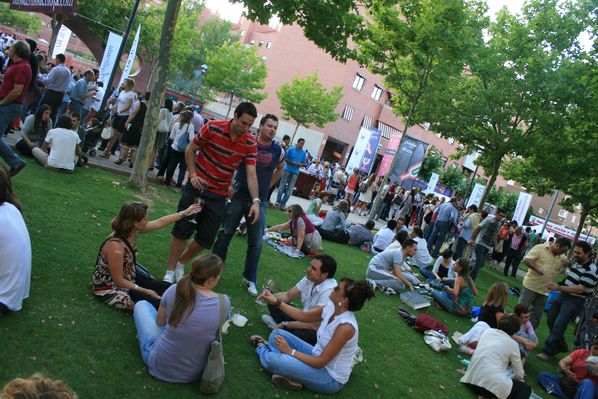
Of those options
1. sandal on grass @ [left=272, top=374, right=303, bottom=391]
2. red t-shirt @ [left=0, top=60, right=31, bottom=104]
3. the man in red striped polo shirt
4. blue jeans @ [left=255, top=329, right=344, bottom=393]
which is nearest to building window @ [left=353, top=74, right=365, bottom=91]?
red t-shirt @ [left=0, top=60, right=31, bottom=104]

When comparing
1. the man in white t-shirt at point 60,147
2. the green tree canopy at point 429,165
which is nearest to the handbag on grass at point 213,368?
the man in white t-shirt at point 60,147

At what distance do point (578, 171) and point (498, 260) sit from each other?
179 inches

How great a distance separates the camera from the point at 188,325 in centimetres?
336

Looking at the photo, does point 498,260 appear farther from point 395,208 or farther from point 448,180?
point 448,180

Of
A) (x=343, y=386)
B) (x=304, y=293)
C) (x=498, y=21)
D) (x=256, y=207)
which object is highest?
(x=498, y=21)

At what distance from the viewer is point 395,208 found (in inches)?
851

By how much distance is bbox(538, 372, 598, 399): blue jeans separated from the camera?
566 cm

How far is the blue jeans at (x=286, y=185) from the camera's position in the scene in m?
13.4

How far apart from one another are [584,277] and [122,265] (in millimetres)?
7143

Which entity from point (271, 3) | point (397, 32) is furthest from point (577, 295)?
point (397, 32)

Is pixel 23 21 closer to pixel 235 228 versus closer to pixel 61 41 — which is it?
pixel 61 41

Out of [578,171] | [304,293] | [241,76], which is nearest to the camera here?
[304,293]

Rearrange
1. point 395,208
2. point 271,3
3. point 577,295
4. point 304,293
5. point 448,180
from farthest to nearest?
1. point 448,180
2. point 395,208
3. point 271,3
4. point 577,295
5. point 304,293

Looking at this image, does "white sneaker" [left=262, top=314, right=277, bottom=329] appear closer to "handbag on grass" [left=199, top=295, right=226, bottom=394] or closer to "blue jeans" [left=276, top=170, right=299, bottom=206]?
"handbag on grass" [left=199, top=295, right=226, bottom=394]
